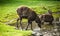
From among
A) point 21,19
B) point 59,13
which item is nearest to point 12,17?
point 21,19

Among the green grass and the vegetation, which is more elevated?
the vegetation

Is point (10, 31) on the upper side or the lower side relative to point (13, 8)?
lower

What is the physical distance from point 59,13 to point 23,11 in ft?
2.99

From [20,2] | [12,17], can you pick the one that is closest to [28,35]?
[12,17]

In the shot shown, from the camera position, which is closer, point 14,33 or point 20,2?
point 14,33

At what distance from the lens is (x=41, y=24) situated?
403 centimetres

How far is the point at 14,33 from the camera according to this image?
390 centimetres

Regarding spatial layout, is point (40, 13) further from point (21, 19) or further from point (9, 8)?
point (9, 8)

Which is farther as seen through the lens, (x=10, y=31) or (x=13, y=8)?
(x=13, y=8)

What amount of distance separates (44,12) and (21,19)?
23.8 inches

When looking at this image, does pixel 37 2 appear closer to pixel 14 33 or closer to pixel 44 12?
pixel 44 12

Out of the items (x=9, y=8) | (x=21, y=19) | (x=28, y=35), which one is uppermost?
(x=9, y=8)

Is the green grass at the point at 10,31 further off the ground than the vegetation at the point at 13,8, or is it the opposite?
the vegetation at the point at 13,8

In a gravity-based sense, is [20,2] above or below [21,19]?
above
